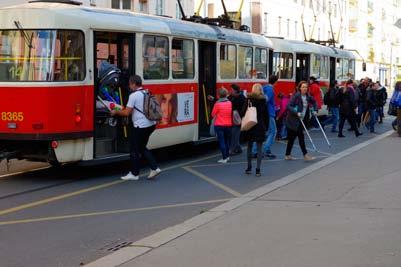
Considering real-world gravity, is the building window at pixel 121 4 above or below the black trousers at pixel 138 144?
above

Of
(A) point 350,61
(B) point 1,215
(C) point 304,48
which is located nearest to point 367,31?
(A) point 350,61

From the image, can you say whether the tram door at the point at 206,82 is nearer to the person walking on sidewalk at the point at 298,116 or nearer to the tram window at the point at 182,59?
the tram window at the point at 182,59

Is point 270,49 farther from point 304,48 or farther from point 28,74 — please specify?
point 28,74

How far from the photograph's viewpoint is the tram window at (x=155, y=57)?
12.4 m

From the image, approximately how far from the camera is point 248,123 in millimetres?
11703

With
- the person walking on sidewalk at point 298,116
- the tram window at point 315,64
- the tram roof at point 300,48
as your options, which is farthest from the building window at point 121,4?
the person walking on sidewalk at point 298,116

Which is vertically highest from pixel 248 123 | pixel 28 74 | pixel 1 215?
pixel 28 74

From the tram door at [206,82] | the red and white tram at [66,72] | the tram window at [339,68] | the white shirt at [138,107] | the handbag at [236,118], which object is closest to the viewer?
the red and white tram at [66,72]

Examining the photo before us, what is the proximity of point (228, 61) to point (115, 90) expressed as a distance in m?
5.02

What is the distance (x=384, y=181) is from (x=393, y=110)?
10333 millimetres

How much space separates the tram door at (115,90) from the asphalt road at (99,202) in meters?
0.57

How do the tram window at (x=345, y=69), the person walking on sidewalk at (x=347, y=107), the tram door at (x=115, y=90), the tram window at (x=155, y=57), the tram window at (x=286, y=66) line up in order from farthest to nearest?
the tram window at (x=345, y=69)
the tram window at (x=286, y=66)
the person walking on sidewalk at (x=347, y=107)
the tram window at (x=155, y=57)
the tram door at (x=115, y=90)

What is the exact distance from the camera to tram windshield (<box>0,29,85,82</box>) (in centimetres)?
1062

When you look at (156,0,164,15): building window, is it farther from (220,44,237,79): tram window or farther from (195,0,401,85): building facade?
(220,44,237,79): tram window
